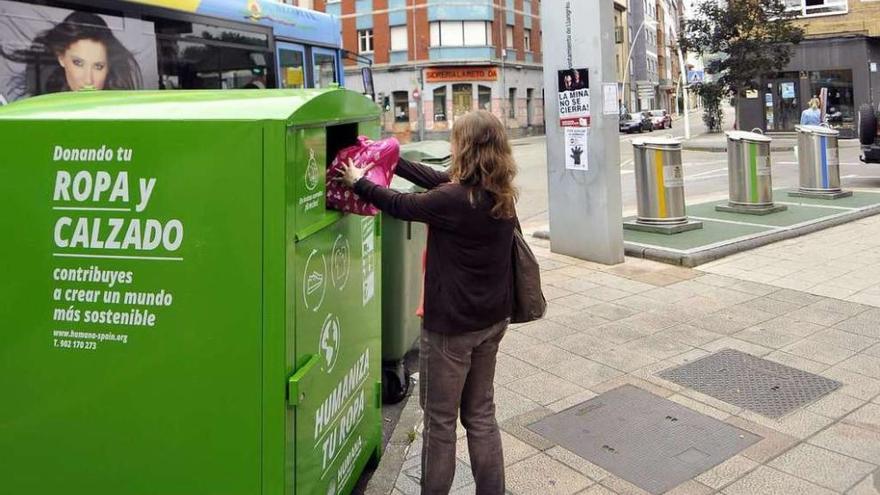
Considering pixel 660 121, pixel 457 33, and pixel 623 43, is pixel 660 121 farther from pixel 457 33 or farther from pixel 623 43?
pixel 623 43

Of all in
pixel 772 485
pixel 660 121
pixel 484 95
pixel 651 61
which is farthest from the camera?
pixel 651 61

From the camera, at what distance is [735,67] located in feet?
85.3

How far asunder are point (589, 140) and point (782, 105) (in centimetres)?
2721

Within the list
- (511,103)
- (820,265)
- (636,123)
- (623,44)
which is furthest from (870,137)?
(623,44)

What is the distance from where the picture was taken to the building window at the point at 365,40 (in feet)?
151

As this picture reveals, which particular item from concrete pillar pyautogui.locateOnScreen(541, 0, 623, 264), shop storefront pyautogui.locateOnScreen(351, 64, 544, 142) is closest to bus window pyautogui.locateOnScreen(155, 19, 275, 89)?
concrete pillar pyautogui.locateOnScreen(541, 0, 623, 264)

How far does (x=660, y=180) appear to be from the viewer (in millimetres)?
8898

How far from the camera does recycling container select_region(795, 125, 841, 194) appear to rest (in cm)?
1178

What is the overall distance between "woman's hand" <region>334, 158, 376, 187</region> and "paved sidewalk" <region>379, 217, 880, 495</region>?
156cm

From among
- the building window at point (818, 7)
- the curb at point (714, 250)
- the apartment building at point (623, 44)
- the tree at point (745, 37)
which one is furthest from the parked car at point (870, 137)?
the apartment building at point (623, 44)

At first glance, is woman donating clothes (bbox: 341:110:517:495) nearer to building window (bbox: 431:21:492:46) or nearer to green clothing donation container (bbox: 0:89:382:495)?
green clothing donation container (bbox: 0:89:382:495)

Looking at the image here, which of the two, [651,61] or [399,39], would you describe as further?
[651,61]

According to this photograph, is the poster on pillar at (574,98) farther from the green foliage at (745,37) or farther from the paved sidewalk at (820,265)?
the green foliage at (745,37)

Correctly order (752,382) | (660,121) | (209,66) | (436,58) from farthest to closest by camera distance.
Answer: (660,121) → (436,58) → (209,66) → (752,382)
